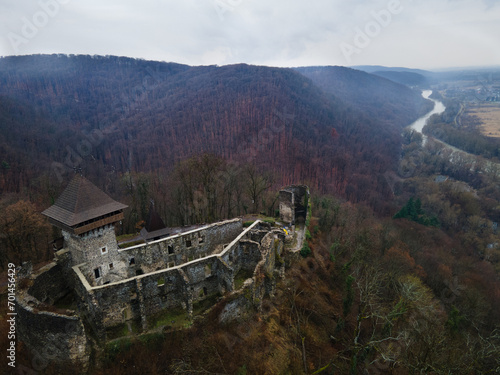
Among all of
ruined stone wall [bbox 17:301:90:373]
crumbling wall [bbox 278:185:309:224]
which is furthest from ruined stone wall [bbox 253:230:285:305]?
ruined stone wall [bbox 17:301:90:373]

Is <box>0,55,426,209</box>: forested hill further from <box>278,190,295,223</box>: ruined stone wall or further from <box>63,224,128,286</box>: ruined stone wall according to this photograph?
<box>63,224,128,286</box>: ruined stone wall

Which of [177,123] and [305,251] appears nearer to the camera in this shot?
[305,251]

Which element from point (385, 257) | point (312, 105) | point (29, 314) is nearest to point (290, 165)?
point (312, 105)

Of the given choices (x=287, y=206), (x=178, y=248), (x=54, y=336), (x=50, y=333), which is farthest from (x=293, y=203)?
(x=50, y=333)

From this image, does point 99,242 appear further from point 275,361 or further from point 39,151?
point 39,151

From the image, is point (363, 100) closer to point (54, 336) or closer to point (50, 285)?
point (50, 285)

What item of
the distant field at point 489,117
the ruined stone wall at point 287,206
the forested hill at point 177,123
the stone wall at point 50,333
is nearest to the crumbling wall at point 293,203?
the ruined stone wall at point 287,206
